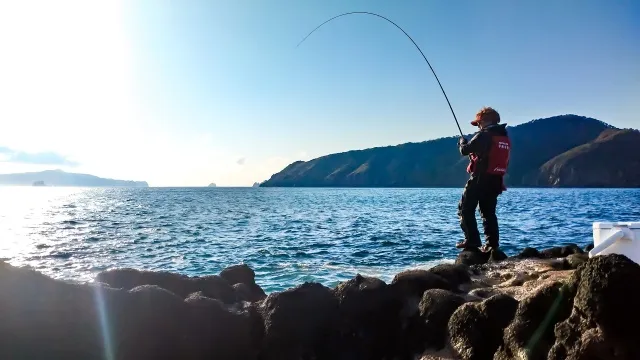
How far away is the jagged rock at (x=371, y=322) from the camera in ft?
18.4

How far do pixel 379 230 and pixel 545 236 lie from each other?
8456mm

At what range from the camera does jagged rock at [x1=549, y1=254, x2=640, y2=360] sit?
361 cm

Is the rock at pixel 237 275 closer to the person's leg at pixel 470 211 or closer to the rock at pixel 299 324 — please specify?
the rock at pixel 299 324

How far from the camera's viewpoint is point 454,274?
283 inches

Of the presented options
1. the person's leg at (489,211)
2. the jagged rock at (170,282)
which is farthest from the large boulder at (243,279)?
the person's leg at (489,211)

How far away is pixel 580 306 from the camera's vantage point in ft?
12.7

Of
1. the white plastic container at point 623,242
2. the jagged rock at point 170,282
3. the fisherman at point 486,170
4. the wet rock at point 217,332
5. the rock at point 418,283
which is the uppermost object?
the fisherman at point 486,170

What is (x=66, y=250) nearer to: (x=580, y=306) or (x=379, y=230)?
(x=379, y=230)

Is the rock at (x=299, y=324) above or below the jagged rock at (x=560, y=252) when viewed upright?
below

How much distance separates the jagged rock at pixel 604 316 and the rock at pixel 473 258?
553cm

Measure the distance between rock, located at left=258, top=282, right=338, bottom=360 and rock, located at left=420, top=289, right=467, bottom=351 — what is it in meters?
1.04

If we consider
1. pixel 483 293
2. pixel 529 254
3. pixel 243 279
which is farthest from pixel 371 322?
pixel 529 254

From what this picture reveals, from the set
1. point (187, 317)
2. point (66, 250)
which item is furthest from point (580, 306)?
point (66, 250)

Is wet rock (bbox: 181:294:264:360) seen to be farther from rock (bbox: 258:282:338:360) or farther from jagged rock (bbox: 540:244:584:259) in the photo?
jagged rock (bbox: 540:244:584:259)
